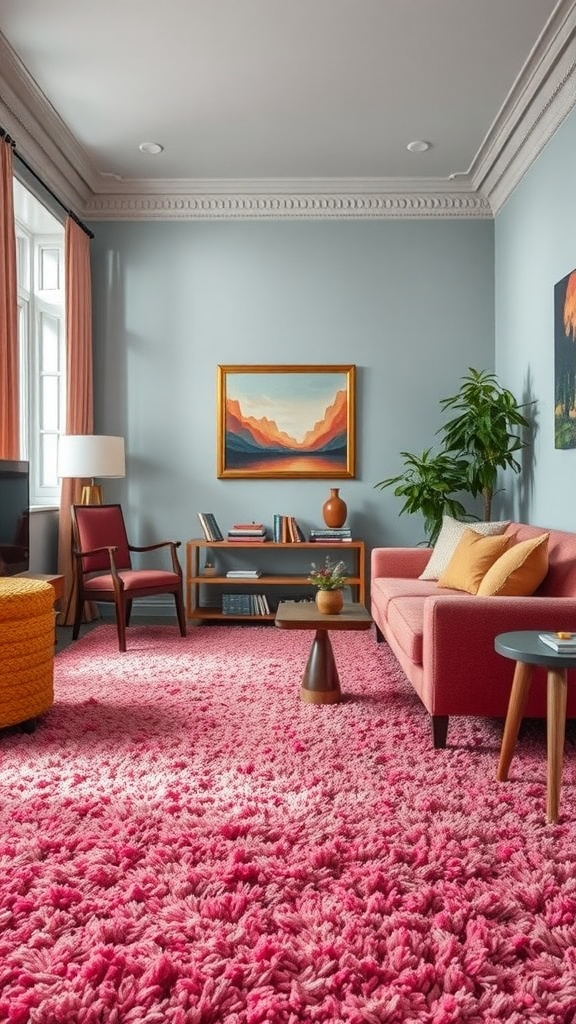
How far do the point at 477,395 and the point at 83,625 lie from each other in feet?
10.3

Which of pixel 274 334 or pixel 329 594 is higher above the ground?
pixel 274 334

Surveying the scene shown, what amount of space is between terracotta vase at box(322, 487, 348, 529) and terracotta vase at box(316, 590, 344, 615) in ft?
7.02

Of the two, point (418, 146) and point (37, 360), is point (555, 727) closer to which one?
point (418, 146)

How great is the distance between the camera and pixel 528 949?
157 centimetres

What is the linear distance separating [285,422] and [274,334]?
0.67 m

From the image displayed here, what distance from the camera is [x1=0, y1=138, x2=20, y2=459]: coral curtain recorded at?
4172mm

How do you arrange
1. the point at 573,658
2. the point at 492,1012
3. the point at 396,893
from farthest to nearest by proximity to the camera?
the point at 573,658 → the point at 396,893 → the point at 492,1012

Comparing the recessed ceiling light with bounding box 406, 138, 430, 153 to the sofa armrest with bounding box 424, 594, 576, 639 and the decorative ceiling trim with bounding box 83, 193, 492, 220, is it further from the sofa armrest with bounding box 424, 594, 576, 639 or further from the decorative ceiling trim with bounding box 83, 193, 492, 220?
the sofa armrest with bounding box 424, 594, 576, 639

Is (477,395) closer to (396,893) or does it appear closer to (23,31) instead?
(23,31)

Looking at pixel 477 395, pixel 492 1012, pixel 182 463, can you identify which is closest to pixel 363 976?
pixel 492 1012

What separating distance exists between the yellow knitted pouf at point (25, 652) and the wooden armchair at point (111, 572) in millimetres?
1444

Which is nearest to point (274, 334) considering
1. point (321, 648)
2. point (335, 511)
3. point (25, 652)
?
point (335, 511)

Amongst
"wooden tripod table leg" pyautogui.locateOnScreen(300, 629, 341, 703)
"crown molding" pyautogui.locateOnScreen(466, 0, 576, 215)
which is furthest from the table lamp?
"crown molding" pyautogui.locateOnScreen(466, 0, 576, 215)

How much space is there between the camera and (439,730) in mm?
2818
